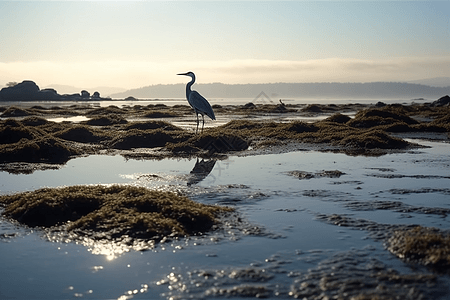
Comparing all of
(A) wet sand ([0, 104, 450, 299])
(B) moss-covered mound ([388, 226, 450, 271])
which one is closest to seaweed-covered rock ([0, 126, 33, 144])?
(A) wet sand ([0, 104, 450, 299])

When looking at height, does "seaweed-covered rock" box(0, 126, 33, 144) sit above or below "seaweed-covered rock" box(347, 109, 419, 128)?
below

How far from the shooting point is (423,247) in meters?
5.93

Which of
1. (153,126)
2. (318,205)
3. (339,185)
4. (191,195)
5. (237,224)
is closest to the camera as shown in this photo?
(237,224)

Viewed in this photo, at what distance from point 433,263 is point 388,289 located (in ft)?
3.68

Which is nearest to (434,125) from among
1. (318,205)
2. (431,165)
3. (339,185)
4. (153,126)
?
(431,165)

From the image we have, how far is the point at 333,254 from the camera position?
5.90 metres

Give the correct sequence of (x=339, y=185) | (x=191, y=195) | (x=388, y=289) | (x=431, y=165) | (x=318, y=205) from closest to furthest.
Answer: (x=388, y=289)
(x=318, y=205)
(x=191, y=195)
(x=339, y=185)
(x=431, y=165)

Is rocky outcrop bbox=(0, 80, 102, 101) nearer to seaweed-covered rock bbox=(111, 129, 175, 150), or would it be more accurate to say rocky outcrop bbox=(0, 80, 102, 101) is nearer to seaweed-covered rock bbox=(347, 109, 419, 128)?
seaweed-covered rock bbox=(347, 109, 419, 128)

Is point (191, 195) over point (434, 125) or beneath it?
beneath

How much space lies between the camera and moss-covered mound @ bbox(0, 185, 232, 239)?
692 cm

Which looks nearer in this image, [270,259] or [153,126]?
[270,259]

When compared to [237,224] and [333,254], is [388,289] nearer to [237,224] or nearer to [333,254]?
[333,254]

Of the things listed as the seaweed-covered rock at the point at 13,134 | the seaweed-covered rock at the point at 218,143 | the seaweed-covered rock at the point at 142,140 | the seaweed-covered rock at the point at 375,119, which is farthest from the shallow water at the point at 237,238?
the seaweed-covered rock at the point at 375,119

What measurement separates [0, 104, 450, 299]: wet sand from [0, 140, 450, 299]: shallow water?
27 mm
